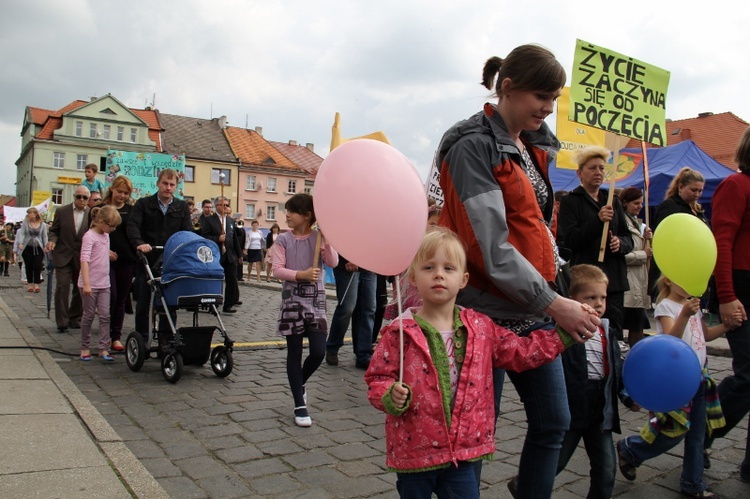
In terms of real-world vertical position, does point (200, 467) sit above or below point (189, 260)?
below

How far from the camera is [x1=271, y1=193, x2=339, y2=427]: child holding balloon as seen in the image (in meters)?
4.64

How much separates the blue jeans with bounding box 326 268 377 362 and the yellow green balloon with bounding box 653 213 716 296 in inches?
147

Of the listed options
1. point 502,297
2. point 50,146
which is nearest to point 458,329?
point 502,297

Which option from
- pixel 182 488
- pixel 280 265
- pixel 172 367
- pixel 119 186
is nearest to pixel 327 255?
pixel 280 265

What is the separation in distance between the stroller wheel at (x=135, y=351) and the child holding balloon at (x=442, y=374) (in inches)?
169

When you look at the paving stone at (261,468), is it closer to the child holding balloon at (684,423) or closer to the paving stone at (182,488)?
the paving stone at (182,488)

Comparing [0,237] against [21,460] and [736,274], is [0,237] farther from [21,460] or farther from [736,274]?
[736,274]

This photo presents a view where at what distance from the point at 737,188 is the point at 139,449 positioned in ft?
12.9

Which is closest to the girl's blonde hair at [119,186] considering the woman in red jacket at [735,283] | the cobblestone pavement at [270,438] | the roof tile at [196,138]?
the cobblestone pavement at [270,438]

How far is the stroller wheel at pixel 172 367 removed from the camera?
565 cm

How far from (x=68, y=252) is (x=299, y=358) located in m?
5.36

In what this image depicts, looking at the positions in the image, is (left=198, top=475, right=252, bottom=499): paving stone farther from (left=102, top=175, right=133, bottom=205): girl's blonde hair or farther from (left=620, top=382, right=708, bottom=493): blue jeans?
(left=102, top=175, right=133, bottom=205): girl's blonde hair

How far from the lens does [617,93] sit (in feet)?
20.8

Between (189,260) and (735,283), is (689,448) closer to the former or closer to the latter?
(735,283)
